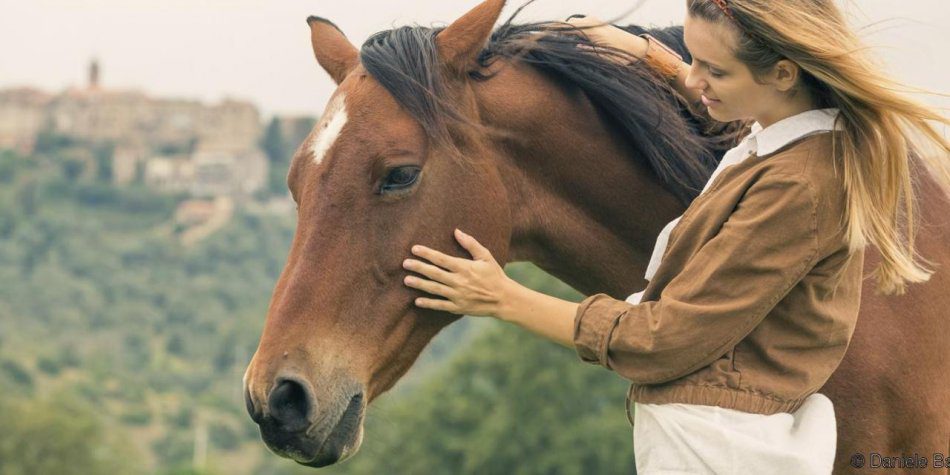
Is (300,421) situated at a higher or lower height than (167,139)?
higher

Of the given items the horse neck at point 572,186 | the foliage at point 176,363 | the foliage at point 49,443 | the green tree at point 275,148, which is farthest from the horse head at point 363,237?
the green tree at point 275,148

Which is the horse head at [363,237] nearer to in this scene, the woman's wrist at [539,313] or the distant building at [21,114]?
the woman's wrist at [539,313]

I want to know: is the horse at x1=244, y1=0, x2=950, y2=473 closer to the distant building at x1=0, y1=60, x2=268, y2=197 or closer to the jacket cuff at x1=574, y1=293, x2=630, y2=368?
the jacket cuff at x1=574, y1=293, x2=630, y2=368

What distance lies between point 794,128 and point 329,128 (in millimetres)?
1412

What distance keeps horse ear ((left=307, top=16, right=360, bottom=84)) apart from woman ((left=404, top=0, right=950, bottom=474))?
4.29 feet

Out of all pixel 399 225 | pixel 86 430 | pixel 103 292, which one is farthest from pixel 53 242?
pixel 399 225

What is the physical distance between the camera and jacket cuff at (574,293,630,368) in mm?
3336

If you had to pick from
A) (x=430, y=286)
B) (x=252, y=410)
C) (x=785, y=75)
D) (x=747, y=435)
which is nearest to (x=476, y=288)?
(x=430, y=286)

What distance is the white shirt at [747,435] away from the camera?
3141mm

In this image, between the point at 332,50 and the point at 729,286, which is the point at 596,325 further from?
the point at 332,50

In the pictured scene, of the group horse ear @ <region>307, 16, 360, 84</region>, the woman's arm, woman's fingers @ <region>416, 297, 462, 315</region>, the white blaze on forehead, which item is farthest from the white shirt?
horse ear @ <region>307, 16, 360, 84</region>

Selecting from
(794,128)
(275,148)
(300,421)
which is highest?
(794,128)

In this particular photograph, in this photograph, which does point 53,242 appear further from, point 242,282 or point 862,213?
point 862,213

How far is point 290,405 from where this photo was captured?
354cm
